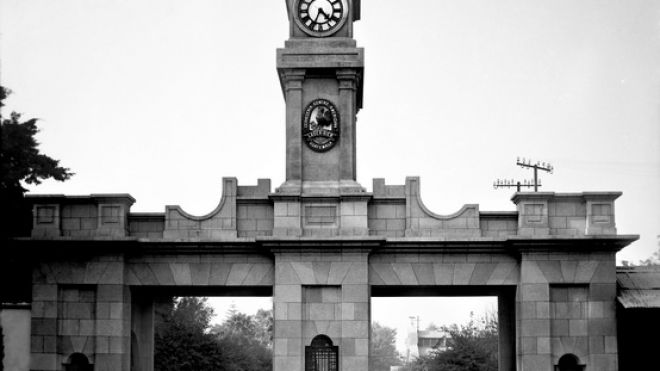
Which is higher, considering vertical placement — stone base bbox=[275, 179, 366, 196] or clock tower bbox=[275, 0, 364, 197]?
clock tower bbox=[275, 0, 364, 197]

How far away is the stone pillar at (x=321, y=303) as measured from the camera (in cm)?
2975

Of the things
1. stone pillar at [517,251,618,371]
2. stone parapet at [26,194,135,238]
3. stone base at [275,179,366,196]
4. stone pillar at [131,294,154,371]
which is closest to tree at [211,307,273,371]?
stone pillar at [131,294,154,371]

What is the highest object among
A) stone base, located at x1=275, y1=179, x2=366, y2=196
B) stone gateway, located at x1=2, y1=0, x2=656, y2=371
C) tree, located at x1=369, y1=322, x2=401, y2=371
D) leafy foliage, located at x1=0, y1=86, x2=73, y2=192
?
leafy foliage, located at x1=0, y1=86, x2=73, y2=192

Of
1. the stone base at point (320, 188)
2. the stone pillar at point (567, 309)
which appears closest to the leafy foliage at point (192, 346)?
the stone base at point (320, 188)

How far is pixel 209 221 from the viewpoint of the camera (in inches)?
1205

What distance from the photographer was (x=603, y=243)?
97.8 ft

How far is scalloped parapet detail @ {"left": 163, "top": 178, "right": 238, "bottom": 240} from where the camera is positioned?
30453 millimetres

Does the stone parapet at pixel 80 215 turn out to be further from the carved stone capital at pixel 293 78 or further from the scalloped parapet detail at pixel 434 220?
the scalloped parapet detail at pixel 434 220

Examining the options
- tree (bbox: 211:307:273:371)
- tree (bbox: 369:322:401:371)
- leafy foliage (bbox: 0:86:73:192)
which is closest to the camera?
leafy foliage (bbox: 0:86:73:192)

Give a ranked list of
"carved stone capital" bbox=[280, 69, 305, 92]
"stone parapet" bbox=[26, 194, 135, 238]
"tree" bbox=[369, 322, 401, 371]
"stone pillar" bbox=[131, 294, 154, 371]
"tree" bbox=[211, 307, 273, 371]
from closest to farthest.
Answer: "stone parapet" bbox=[26, 194, 135, 238]
"carved stone capital" bbox=[280, 69, 305, 92]
"stone pillar" bbox=[131, 294, 154, 371]
"tree" bbox=[211, 307, 273, 371]
"tree" bbox=[369, 322, 401, 371]

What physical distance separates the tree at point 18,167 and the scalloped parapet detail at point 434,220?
441 inches

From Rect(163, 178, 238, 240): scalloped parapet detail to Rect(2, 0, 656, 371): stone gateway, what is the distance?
0.03 metres

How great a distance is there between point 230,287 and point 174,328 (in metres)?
29.4

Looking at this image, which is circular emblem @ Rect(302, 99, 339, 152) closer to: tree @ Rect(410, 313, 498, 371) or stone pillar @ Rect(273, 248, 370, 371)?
stone pillar @ Rect(273, 248, 370, 371)
